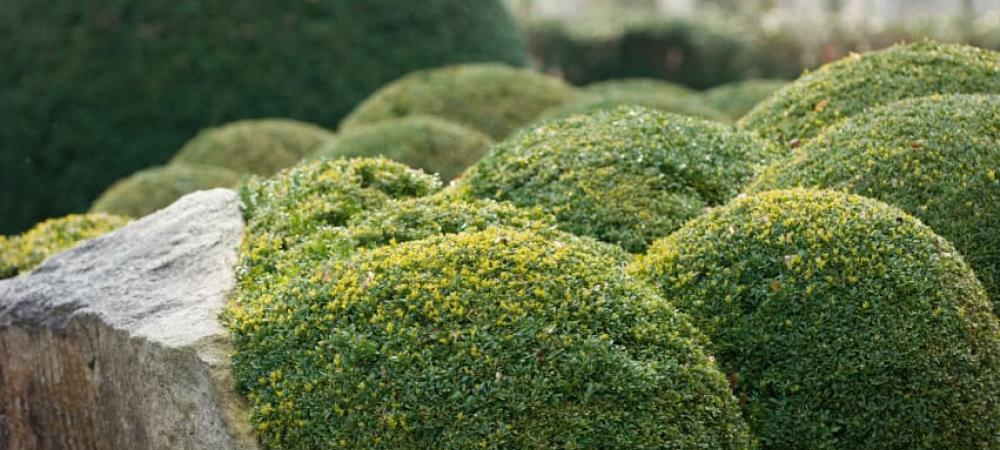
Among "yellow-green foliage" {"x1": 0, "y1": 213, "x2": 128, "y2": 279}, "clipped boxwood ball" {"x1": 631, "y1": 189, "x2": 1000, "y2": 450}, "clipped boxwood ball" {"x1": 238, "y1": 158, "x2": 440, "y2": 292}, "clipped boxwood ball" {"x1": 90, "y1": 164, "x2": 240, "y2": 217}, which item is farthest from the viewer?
"clipped boxwood ball" {"x1": 90, "y1": 164, "x2": 240, "y2": 217}

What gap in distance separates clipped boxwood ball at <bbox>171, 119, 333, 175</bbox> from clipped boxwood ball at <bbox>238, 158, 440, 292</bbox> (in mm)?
3662

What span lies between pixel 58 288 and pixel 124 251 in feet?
1.03

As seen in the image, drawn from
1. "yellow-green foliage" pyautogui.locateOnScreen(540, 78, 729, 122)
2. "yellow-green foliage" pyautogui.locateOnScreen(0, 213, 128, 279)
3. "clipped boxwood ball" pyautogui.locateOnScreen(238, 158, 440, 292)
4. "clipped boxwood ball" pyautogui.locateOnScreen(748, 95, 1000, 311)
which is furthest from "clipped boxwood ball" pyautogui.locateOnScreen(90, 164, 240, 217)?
"clipped boxwood ball" pyautogui.locateOnScreen(748, 95, 1000, 311)

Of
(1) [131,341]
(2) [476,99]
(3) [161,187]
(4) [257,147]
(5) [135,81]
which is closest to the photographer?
(1) [131,341]

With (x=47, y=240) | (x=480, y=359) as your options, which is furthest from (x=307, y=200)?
(x=47, y=240)

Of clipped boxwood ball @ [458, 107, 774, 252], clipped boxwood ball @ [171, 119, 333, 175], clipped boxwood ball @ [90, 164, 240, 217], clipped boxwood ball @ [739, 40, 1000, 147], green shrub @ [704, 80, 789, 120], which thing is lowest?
clipped boxwood ball @ [458, 107, 774, 252]

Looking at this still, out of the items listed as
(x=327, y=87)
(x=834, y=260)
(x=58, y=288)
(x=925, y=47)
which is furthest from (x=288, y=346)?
(x=327, y=87)

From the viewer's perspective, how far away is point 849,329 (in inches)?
175

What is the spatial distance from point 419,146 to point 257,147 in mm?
1961

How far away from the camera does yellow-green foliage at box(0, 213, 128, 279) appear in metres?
6.77

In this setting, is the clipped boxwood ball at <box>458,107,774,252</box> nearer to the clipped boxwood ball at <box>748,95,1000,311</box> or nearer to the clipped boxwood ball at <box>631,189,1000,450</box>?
the clipped boxwood ball at <box>748,95,1000,311</box>

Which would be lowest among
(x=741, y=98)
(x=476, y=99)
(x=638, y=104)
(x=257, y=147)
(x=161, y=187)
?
(x=161, y=187)

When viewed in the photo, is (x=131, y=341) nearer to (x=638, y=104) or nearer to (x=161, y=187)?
(x=161, y=187)

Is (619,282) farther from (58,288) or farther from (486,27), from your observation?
(486,27)
